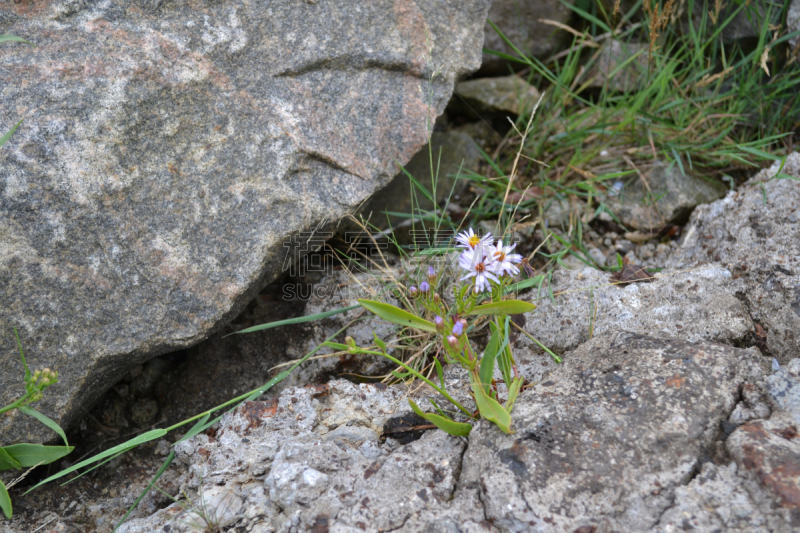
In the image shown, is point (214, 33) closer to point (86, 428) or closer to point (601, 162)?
point (86, 428)

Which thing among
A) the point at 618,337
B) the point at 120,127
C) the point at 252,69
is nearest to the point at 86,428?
the point at 120,127

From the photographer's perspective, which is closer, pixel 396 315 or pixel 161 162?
pixel 396 315

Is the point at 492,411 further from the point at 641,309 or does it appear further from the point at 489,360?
the point at 641,309

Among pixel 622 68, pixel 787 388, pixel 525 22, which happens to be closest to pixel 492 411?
pixel 787 388

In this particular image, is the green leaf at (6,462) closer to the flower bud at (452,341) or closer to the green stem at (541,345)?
the flower bud at (452,341)

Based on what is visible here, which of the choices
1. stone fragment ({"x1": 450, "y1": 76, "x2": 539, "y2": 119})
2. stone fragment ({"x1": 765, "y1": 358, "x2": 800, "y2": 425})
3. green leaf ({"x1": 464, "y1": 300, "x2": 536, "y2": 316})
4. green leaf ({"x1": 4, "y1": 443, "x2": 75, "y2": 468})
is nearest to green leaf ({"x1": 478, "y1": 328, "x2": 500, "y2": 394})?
green leaf ({"x1": 464, "y1": 300, "x2": 536, "y2": 316})
